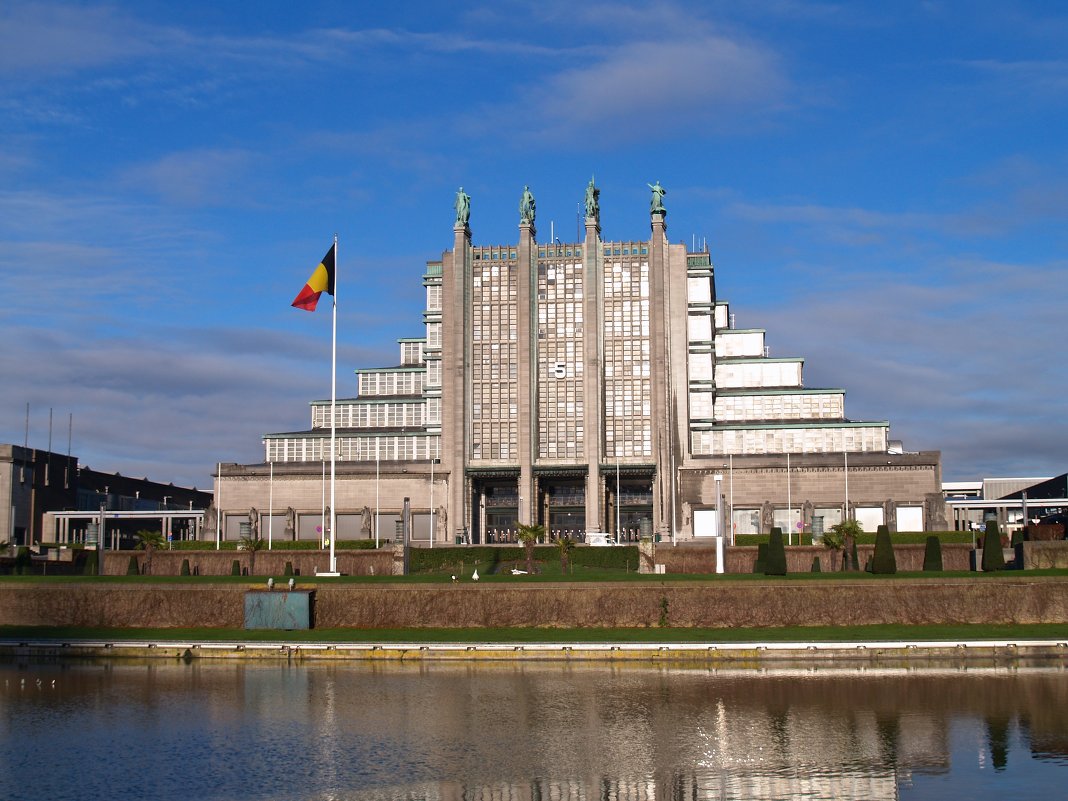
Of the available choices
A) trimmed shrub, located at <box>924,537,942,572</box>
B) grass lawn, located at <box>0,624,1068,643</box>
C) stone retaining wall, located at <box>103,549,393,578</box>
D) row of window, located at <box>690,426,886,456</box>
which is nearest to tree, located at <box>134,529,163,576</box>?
stone retaining wall, located at <box>103,549,393,578</box>

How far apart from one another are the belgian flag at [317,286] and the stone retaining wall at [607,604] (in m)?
15.6

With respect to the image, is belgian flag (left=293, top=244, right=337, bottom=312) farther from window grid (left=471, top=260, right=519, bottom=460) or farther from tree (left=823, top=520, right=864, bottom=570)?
window grid (left=471, top=260, right=519, bottom=460)

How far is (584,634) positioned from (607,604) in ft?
12.7

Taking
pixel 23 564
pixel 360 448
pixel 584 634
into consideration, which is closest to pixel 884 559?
pixel 584 634

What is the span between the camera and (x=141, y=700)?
1505 inches

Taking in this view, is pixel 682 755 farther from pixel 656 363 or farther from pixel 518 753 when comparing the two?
pixel 656 363

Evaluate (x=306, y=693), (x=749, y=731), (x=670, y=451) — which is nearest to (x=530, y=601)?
(x=306, y=693)

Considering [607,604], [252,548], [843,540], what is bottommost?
[607,604]

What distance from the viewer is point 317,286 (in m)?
66.2

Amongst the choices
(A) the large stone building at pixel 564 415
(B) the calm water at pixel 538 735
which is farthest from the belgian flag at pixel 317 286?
(A) the large stone building at pixel 564 415

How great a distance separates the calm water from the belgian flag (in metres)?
25.5

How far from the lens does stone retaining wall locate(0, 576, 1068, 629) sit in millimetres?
55344

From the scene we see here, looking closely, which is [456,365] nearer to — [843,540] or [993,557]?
[843,540]

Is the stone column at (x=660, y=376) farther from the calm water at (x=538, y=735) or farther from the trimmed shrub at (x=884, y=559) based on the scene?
the calm water at (x=538, y=735)
